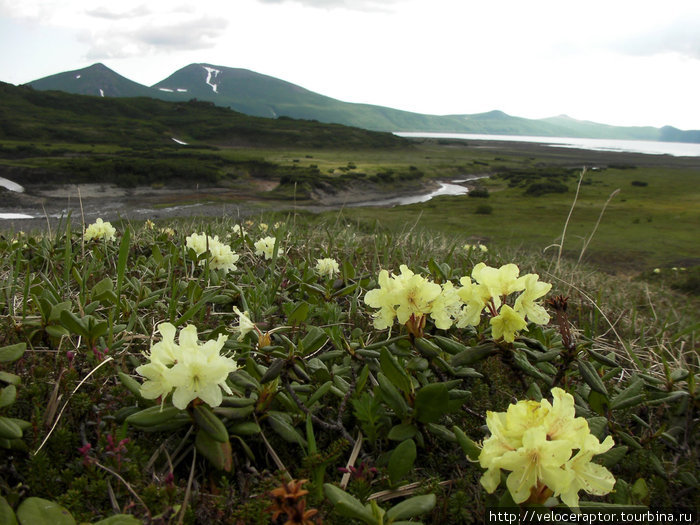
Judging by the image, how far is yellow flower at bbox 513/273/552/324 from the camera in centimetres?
164

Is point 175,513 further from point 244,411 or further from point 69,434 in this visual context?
point 69,434

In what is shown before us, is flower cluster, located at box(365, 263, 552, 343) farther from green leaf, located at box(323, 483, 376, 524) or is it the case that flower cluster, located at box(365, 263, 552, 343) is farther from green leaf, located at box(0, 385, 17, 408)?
green leaf, located at box(0, 385, 17, 408)

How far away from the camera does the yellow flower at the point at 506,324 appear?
5.11ft

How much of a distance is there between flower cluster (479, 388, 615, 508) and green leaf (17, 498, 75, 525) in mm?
1005

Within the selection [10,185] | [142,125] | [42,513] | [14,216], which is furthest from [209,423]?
[142,125]

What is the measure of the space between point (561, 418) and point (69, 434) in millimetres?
1387

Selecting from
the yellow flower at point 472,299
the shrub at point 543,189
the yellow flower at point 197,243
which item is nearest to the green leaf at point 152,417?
the yellow flower at point 472,299

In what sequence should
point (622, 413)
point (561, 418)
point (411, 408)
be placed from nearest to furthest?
point (561, 418) → point (411, 408) → point (622, 413)

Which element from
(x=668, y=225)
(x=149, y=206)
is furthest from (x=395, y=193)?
(x=668, y=225)

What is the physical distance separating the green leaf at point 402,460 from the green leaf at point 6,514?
958 mm

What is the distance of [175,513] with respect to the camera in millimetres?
1235

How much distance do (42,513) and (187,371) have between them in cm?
46

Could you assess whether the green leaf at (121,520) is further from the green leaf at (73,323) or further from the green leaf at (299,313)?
the green leaf at (299,313)

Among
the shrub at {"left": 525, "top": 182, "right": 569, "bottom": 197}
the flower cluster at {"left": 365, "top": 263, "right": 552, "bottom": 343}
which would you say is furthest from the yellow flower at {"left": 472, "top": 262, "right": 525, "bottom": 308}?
the shrub at {"left": 525, "top": 182, "right": 569, "bottom": 197}
